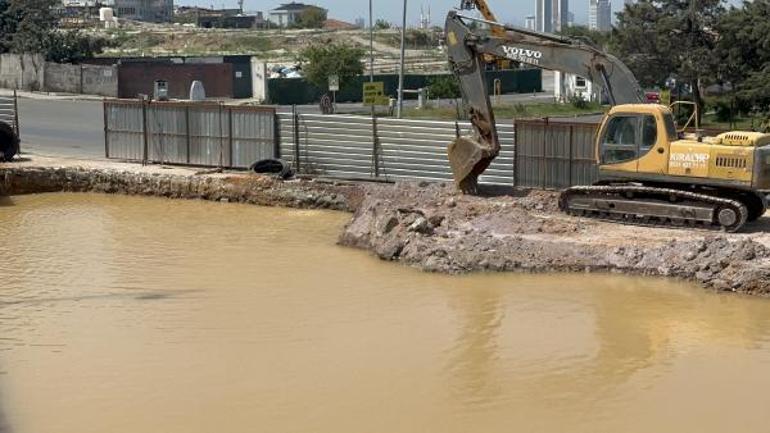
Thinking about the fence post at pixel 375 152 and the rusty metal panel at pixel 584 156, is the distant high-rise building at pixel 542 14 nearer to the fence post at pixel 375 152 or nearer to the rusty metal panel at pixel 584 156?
the fence post at pixel 375 152

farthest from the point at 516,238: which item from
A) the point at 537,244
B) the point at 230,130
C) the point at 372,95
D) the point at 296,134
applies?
the point at 372,95

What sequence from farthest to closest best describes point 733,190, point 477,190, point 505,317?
point 477,190
point 733,190
point 505,317

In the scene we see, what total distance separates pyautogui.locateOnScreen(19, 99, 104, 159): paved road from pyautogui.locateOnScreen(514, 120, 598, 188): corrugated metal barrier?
13.5 m

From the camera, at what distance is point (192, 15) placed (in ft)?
534

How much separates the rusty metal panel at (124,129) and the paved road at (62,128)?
130 cm

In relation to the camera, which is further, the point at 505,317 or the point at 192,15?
the point at 192,15

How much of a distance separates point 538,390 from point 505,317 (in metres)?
3.42

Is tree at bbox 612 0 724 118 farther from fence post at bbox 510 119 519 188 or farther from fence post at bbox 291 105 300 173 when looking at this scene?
fence post at bbox 291 105 300 173

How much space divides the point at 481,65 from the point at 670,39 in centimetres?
2351

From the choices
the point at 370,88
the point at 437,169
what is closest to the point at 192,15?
the point at 370,88

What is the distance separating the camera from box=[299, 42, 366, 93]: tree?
59562mm

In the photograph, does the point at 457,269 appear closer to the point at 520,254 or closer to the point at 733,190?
the point at 520,254

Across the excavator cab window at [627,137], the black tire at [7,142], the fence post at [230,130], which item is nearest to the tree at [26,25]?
the black tire at [7,142]

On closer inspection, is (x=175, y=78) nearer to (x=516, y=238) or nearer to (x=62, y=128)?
(x=62, y=128)
